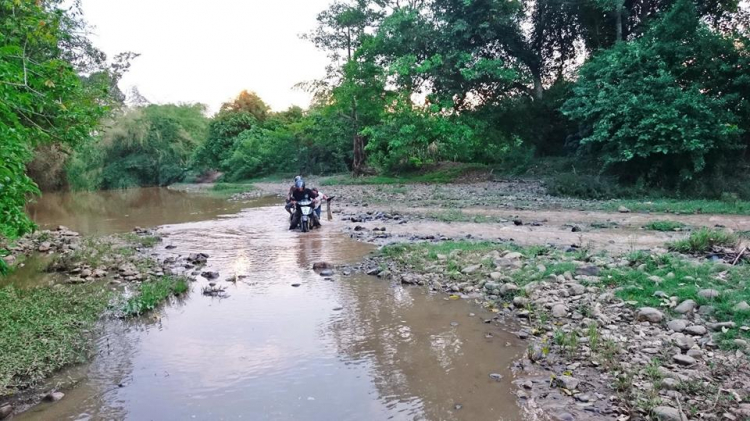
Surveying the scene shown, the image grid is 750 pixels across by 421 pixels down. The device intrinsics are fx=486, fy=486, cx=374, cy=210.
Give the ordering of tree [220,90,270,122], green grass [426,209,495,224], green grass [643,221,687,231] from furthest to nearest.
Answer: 1. tree [220,90,270,122]
2. green grass [426,209,495,224]
3. green grass [643,221,687,231]

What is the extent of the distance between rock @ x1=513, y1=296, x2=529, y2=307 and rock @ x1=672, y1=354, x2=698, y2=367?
1.99 m

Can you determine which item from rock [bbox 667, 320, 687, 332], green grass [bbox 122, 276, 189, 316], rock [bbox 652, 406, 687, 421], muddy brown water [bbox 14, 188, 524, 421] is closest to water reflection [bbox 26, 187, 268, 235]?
green grass [bbox 122, 276, 189, 316]

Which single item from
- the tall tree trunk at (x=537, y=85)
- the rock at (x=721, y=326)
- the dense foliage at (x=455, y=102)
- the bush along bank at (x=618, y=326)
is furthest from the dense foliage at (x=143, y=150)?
the rock at (x=721, y=326)

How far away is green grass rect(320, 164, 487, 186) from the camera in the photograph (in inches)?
1113

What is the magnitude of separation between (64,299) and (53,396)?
2977 mm

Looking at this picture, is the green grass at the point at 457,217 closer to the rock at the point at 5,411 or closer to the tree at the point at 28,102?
the tree at the point at 28,102

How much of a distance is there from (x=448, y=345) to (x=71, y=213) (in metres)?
22.5

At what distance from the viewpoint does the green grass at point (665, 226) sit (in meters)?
11.0

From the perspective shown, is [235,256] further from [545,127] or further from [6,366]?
[545,127]

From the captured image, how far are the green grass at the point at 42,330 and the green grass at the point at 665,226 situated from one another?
11154 mm

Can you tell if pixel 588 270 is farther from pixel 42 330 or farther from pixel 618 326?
pixel 42 330

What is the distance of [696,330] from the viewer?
16.3 feet

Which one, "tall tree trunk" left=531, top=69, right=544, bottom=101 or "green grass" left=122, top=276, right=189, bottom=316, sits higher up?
"tall tree trunk" left=531, top=69, right=544, bottom=101

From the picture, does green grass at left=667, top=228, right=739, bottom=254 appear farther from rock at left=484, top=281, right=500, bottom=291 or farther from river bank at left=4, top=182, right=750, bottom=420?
rock at left=484, top=281, right=500, bottom=291
